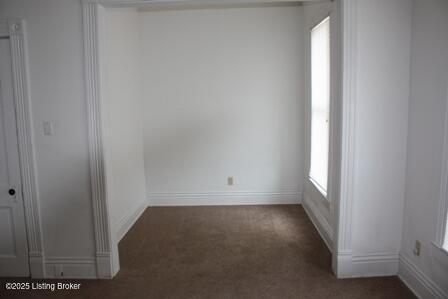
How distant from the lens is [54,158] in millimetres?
2969

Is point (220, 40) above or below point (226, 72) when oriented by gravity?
above

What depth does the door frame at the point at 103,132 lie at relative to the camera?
2.73 meters

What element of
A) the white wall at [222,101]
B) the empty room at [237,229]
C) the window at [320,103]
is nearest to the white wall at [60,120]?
the empty room at [237,229]

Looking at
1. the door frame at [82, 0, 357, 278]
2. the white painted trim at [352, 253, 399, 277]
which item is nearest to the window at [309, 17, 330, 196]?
the door frame at [82, 0, 357, 278]

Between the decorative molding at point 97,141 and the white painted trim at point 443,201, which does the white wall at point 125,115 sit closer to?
the decorative molding at point 97,141

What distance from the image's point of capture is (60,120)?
2.93 m

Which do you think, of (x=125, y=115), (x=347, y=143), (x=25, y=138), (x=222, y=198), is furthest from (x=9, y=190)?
(x=347, y=143)

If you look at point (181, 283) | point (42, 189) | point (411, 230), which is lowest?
point (181, 283)

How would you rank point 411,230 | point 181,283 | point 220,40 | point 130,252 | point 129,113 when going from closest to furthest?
1. point 411,230
2. point 181,283
3. point 130,252
4. point 129,113
5. point 220,40

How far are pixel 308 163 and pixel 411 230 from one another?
1.91 m

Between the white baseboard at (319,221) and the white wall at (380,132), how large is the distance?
1.89 ft

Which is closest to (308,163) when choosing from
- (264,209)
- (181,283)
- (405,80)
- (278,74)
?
(264,209)

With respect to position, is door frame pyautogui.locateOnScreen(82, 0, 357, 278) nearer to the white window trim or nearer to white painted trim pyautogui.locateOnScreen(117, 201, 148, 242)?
the white window trim

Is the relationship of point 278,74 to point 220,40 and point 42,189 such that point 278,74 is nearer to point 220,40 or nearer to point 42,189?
point 220,40
